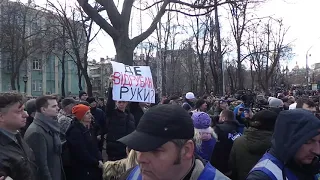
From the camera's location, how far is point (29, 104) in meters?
6.61

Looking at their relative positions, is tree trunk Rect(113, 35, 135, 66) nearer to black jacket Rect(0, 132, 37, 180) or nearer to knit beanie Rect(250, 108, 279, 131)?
Result: black jacket Rect(0, 132, 37, 180)

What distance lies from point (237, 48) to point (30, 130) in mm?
27243

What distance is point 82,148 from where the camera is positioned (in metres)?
5.39

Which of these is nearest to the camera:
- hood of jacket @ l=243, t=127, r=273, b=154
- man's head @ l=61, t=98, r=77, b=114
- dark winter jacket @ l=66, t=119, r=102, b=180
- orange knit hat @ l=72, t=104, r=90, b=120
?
hood of jacket @ l=243, t=127, r=273, b=154

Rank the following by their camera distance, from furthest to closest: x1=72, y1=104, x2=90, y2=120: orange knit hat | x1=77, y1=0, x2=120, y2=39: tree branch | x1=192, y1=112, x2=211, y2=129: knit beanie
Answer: x1=77, y1=0, x2=120, y2=39: tree branch → x1=72, y1=104, x2=90, y2=120: orange knit hat → x1=192, y1=112, x2=211, y2=129: knit beanie

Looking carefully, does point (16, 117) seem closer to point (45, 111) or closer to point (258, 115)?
point (45, 111)

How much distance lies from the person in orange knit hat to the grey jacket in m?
0.49

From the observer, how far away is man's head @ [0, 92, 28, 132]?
392cm

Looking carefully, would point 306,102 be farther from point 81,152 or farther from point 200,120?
point 81,152

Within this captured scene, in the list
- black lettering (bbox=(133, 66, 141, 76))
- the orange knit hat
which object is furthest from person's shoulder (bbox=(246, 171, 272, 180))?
black lettering (bbox=(133, 66, 141, 76))

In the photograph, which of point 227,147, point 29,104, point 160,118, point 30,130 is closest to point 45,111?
point 30,130

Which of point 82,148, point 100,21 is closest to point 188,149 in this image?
point 82,148

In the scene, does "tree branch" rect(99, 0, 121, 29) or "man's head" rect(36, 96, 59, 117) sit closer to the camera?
"man's head" rect(36, 96, 59, 117)

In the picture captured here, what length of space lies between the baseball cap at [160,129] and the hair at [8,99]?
97.5 inches
